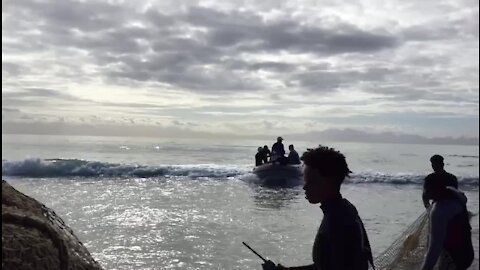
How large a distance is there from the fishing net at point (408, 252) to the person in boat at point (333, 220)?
3.57 m

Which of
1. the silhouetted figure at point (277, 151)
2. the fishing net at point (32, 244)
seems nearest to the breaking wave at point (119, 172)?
the silhouetted figure at point (277, 151)

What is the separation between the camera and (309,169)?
143 inches

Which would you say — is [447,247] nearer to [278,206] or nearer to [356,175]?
[278,206]

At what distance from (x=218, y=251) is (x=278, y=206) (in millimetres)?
8512

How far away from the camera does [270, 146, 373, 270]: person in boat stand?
132 inches

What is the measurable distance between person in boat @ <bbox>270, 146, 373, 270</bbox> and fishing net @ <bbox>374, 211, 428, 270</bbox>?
11.7 ft

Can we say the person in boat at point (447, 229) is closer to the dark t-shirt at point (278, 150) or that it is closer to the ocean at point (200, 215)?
the ocean at point (200, 215)

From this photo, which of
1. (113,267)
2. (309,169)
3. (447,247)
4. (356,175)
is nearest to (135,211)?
(113,267)

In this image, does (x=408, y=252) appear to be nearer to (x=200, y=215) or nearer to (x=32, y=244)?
(x=32, y=244)

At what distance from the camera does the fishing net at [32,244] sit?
7.98 ft

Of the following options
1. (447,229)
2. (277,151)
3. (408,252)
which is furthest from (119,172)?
(447,229)

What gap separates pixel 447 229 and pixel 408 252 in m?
1.56

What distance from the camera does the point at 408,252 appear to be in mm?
6957

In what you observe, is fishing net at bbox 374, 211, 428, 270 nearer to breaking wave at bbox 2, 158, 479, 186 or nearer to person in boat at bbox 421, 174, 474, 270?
person in boat at bbox 421, 174, 474, 270
